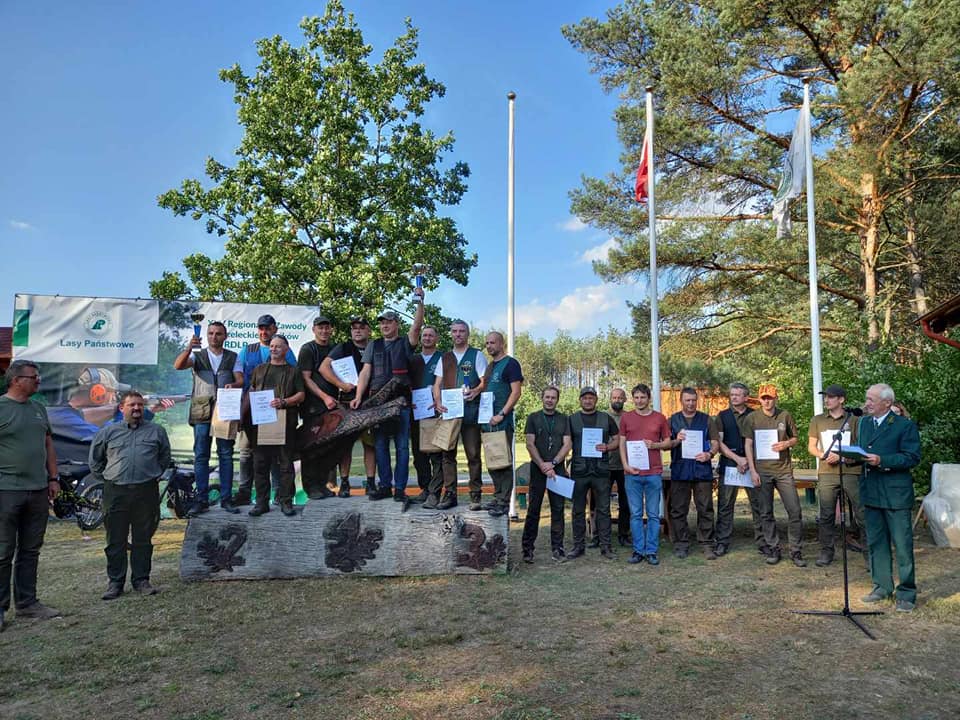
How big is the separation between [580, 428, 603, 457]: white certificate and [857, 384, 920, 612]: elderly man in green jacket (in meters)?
2.48

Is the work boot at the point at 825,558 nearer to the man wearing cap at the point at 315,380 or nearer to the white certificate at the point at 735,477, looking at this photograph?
the white certificate at the point at 735,477

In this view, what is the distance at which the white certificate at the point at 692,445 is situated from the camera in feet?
24.8

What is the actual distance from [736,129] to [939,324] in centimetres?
819

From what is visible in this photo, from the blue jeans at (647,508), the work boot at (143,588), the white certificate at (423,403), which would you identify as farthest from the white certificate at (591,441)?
the work boot at (143,588)

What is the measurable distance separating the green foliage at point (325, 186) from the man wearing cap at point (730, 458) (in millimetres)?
10760

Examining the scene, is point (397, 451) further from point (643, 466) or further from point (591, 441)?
point (643, 466)

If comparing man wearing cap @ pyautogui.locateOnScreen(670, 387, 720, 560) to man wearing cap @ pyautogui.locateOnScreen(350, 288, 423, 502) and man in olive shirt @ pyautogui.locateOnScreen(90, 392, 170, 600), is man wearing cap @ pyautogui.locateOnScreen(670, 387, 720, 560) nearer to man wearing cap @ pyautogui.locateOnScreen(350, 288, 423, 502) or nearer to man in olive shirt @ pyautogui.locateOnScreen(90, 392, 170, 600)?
man wearing cap @ pyautogui.locateOnScreen(350, 288, 423, 502)

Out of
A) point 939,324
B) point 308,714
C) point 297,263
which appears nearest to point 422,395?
point 308,714

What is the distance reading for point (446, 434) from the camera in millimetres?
6672

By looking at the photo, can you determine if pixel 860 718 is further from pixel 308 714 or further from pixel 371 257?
pixel 371 257

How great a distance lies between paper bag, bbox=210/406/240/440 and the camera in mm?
6570

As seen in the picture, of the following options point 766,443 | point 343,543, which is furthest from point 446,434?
point 766,443

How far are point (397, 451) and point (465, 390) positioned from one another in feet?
3.01

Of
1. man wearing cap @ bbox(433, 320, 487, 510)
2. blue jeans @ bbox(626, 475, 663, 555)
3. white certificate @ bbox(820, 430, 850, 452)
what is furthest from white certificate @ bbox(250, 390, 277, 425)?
white certificate @ bbox(820, 430, 850, 452)
